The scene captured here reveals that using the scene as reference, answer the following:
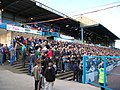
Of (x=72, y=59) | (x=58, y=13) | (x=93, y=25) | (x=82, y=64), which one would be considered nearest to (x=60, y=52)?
(x=72, y=59)

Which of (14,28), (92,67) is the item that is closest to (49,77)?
(92,67)

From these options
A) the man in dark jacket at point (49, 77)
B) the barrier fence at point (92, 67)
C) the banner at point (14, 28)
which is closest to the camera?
the man in dark jacket at point (49, 77)

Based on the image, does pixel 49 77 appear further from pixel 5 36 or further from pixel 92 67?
pixel 5 36

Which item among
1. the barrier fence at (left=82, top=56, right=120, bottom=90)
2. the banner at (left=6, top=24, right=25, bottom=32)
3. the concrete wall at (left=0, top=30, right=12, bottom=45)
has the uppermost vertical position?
the banner at (left=6, top=24, right=25, bottom=32)

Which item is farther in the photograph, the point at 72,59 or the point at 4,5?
the point at 4,5

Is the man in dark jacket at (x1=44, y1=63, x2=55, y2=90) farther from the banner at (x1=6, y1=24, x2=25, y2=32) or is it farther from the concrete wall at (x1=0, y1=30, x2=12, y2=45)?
the concrete wall at (x1=0, y1=30, x2=12, y2=45)

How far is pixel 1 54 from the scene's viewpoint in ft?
51.6

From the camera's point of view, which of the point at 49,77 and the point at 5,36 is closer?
the point at 49,77

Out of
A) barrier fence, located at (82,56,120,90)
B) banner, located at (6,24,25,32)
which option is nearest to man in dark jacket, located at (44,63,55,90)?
barrier fence, located at (82,56,120,90)

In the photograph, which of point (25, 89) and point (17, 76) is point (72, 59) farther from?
point (25, 89)

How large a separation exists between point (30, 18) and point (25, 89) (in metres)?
27.2

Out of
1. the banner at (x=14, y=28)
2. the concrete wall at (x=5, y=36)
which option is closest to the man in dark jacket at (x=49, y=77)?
the banner at (x=14, y=28)

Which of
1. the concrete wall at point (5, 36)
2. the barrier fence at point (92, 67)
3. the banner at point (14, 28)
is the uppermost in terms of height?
the banner at point (14, 28)

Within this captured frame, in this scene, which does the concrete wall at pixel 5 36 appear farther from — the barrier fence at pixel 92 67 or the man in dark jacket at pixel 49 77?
the man in dark jacket at pixel 49 77
